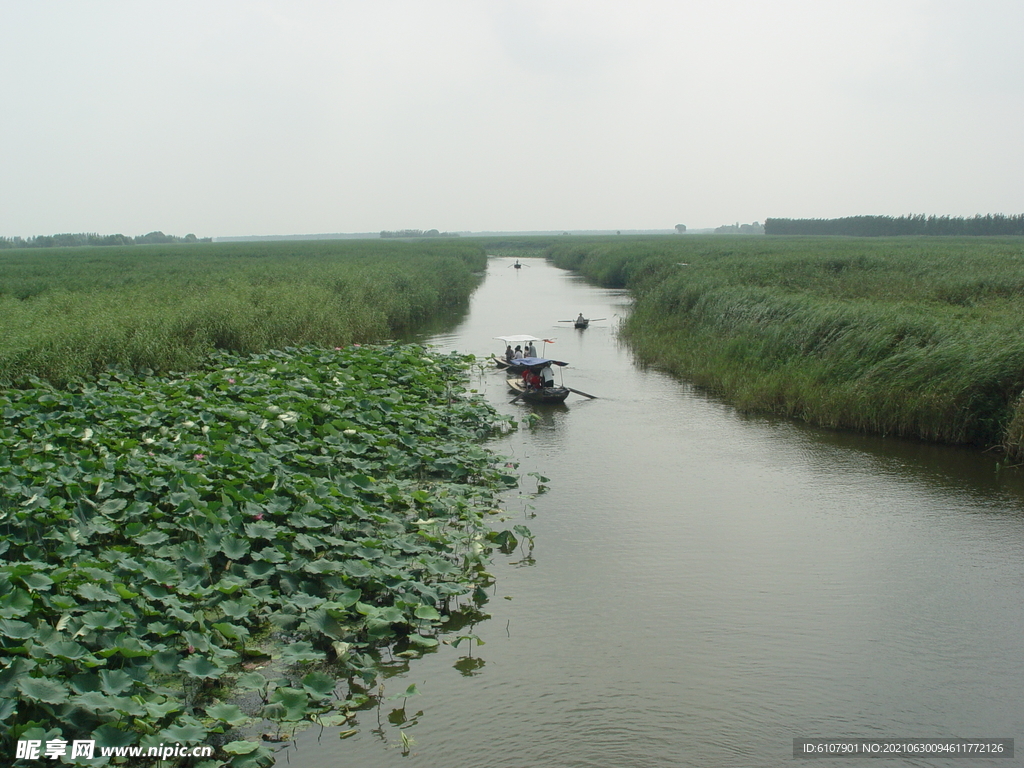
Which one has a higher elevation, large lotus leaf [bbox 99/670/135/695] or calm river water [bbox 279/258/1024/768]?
large lotus leaf [bbox 99/670/135/695]

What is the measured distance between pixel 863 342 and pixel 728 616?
10.3m

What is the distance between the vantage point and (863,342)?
16.3 metres

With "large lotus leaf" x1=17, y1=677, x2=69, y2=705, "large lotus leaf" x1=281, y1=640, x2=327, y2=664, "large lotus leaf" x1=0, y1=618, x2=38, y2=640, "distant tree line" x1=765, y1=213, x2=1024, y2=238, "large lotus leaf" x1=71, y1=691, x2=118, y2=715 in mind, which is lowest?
"large lotus leaf" x1=281, y1=640, x2=327, y2=664

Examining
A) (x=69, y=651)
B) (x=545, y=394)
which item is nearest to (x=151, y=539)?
(x=69, y=651)

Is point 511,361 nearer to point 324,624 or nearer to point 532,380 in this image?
point 532,380

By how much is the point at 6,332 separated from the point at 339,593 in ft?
39.4

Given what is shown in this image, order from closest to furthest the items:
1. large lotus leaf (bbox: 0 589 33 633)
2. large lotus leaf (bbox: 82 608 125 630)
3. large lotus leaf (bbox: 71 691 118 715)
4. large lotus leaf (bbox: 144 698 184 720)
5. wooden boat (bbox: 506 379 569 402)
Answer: large lotus leaf (bbox: 71 691 118 715) < large lotus leaf (bbox: 144 698 184 720) < large lotus leaf (bbox: 0 589 33 633) < large lotus leaf (bbox: 82 608 125 630) < wooden boat (bbox: 506 379 569 402)

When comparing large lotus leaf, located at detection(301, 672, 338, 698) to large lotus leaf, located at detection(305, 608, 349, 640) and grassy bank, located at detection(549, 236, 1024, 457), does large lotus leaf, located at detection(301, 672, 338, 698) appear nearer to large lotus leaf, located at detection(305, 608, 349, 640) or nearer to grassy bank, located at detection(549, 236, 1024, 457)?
large lotus leaf, located at detection(305, 608, 349, 640)

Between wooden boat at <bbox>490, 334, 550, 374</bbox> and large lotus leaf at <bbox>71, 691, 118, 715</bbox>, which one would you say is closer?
large lotus leaf at <bbox>71, 691, 118, 715</bbox>

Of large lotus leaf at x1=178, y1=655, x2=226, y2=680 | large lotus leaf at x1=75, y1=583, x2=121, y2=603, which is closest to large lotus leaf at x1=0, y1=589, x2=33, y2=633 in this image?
large lotus leaf at x1=75, y1=583, x2=121, y2=603

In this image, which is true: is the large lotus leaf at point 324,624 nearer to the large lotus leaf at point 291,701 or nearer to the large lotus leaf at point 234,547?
the large lotus leaf at point 291,701

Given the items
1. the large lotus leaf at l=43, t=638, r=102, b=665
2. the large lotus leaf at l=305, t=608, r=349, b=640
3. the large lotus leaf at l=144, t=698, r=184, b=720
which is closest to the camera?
the large lotus leaf at l=144, t=698, r=184, b=720

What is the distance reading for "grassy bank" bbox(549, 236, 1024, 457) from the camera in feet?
45.6

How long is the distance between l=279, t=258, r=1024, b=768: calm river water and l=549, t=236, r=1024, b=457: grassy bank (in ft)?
2.57
